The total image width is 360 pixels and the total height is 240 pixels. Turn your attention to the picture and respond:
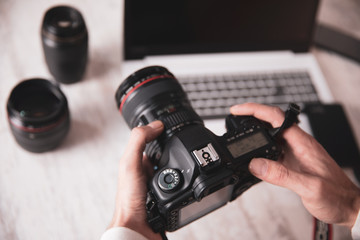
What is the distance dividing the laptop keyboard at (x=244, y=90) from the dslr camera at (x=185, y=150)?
0.16 m

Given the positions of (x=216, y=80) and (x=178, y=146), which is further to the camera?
(x=216, y=80)

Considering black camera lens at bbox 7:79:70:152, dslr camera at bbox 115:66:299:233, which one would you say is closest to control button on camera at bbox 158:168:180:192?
dslr camera at bbox 115:66:299:233

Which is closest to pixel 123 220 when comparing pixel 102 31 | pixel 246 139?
pixel 246 139

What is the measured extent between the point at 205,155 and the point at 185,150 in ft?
0.10

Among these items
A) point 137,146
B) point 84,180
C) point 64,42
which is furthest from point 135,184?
point 64,42

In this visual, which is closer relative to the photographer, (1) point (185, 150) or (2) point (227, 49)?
(1) point (185, 150)

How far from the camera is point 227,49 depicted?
3.06 ft

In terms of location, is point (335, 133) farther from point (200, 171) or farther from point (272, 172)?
point (200, 171)

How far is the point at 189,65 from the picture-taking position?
3.01 ft

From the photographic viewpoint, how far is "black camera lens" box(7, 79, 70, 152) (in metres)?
0.71

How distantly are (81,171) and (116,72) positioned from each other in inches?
9.9

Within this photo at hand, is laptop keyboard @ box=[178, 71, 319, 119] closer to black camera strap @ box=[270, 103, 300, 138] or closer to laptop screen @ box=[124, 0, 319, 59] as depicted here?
laptop screen @ box=[124, 0, 319, 59]

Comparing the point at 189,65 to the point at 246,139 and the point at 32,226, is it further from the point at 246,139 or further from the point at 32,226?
the point at 32,226

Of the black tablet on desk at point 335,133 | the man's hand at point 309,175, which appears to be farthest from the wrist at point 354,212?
the black tablet on desk at point 335,133
